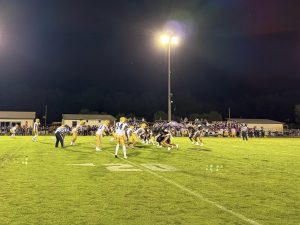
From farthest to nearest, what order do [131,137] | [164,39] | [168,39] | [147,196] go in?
[164,39] < [168,39] < [131,137] < [147,196]

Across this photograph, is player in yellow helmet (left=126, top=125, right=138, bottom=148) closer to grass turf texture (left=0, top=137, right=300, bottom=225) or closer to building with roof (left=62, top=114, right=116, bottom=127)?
grass turf texture (left=0, top=137, right=300, bottom=225)

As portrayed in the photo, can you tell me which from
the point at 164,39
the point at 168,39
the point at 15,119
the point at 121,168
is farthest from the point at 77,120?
the point at 121,168

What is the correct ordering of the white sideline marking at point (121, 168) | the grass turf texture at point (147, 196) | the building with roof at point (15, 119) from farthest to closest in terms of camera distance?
the building with roof at point (15, 119) → the white sideline marking at point (121, 168) → the grass turf texture at point (147, 196)

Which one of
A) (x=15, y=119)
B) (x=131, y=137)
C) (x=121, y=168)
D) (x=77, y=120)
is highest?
(x=77, y=120)

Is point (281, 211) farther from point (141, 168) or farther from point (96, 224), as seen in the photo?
point (141, 168)

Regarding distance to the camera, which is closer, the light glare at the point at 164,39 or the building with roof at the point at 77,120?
the light glare at the point at 164,39

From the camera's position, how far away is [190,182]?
412 inches

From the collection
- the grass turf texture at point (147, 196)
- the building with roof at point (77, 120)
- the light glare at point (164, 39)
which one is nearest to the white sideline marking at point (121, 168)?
the grass turf texture at point (147, 196)

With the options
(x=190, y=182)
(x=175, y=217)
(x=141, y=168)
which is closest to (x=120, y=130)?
(x=141, y=168)

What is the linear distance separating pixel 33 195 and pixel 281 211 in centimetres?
531

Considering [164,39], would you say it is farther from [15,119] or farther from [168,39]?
[15,119]

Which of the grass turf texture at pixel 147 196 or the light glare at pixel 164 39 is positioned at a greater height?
the light glare at pixel 164 39

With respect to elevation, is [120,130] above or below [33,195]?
above

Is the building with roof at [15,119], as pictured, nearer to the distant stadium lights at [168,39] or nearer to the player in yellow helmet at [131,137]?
the distant stadium lights at [168,39]
